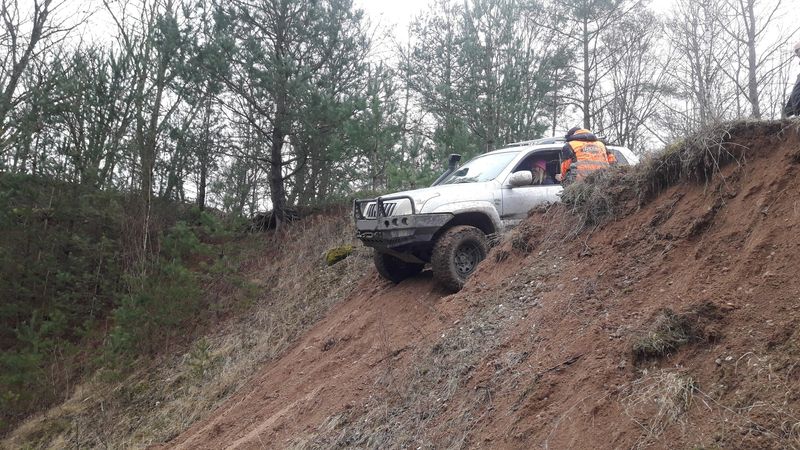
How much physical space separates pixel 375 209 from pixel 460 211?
1.21m

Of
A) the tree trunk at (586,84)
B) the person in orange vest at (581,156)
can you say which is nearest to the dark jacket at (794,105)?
the person in orange vest at (581,156)

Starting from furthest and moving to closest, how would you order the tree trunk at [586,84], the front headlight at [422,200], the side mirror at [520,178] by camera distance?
the tree trunk at [586,84] < the side mirror at [520,178] < the front headlight at [422,200]

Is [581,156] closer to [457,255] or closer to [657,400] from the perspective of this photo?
[457,255]

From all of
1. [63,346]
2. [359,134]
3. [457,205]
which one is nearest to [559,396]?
[457,205]

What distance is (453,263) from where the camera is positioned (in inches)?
321

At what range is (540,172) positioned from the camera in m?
9.30

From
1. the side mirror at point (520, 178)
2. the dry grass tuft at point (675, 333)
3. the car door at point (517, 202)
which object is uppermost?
the side mirror at point (520, 178)

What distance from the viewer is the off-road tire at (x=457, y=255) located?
8.12 m

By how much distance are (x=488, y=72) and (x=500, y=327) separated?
12534 mm

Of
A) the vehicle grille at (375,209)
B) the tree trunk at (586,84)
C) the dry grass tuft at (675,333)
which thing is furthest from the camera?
the tree trunk at (586,84)

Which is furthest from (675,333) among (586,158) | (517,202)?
(517,202)

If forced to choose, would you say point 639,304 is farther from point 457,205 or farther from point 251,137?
point 251,137

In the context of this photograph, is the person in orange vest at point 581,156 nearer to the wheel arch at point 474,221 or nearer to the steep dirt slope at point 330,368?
the wheel arch at point 474,221

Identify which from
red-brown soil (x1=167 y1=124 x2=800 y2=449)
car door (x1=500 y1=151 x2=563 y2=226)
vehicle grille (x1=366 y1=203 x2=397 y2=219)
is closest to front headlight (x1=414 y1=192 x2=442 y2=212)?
vehicle grille (x1=366 y1=203 x2=397 y2=219)
